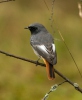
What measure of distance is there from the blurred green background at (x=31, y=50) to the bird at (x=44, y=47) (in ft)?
7.54

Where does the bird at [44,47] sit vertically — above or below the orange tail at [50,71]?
below

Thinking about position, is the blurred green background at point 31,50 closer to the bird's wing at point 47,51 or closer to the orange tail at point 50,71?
the bird's wing at point 47,51

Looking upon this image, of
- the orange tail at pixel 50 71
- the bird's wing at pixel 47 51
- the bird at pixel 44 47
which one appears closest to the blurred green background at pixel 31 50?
the bird at pixel 44 47

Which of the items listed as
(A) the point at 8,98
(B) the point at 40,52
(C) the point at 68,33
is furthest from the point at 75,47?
(B) the point at 40,52

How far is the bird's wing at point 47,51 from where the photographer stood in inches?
204

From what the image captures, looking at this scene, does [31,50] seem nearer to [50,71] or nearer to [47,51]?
[47,51]

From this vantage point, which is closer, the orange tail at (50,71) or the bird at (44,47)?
the orange tail at (50,71)

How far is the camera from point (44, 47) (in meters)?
5.45

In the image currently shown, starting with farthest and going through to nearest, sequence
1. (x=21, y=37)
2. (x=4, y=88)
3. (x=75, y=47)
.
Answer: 1. (x=21, y=37)
2. (x=75, y=47)
3. (x=4, y=88)

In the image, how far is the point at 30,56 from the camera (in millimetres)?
10523

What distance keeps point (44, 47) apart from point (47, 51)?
9 centimetres

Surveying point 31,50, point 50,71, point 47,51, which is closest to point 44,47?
point 47,51

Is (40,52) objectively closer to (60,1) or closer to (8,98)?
(8,98)

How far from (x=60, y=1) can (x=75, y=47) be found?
117 inches
